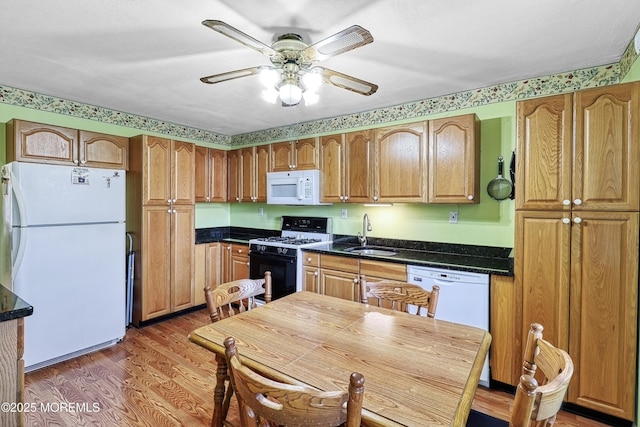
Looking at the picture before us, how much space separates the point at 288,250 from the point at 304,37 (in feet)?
6.86

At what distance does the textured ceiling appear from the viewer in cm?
167

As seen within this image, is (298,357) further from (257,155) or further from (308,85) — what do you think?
(257,155)

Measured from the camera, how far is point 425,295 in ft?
5.94

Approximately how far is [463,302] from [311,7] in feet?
7.12

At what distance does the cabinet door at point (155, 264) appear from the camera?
3406 millimetres

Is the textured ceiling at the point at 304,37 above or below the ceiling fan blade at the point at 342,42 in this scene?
above

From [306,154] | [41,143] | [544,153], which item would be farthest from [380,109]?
[41,143]

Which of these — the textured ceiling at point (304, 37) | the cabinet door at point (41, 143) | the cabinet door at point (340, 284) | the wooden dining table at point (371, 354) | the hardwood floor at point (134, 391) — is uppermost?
the textured ceiling at point (304, 37)

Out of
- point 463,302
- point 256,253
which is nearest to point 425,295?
point 463,302

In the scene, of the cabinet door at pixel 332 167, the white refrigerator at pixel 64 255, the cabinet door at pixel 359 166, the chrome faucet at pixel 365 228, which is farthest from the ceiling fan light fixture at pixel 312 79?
the white refrigerator at pixel 64 255

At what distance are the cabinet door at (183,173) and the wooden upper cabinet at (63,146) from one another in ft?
1.58

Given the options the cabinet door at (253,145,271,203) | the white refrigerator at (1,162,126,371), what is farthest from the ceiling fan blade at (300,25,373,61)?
the cabinet door at (253,145,271,203)

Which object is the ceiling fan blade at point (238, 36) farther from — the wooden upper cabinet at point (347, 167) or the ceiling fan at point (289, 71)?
the wooden upper cabinet at point (347, 167)

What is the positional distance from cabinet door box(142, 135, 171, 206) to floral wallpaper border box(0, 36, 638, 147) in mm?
490
